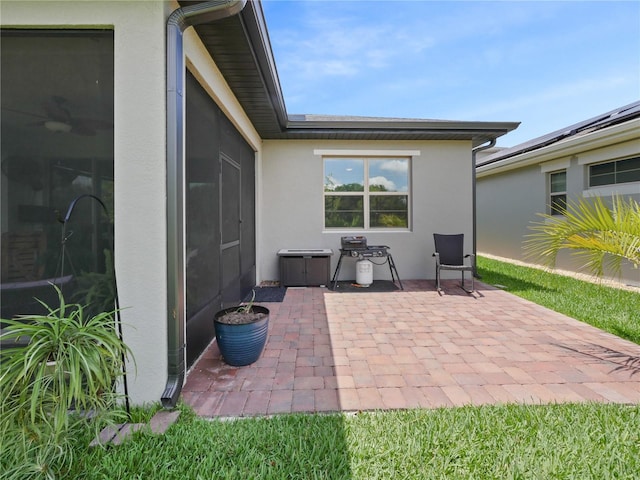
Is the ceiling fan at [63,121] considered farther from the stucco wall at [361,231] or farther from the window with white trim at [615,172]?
the window with white trim at [615,172]

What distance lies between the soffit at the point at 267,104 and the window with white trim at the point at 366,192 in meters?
0.59

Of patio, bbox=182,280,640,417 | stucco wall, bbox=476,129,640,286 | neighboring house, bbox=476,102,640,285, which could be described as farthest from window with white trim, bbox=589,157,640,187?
patio, bbox=182,280,640,417

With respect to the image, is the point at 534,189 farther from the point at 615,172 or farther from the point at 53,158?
the point at 53,158

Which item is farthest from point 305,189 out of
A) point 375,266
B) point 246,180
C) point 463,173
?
point 463,173

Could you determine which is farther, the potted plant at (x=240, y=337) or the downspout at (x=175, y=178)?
the potted plant at (x=240, y=337)

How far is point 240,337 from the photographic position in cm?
269

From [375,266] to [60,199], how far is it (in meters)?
5.35

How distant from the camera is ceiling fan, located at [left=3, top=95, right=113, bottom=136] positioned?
214 centimetres

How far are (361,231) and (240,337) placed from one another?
170 inches

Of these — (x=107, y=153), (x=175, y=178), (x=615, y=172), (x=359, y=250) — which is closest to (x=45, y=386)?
(x=175, y=178)

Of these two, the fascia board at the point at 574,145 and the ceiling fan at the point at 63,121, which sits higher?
the fascia board at the point at 574,145

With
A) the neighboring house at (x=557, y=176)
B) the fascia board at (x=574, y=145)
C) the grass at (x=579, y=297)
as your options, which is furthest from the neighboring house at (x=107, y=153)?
the neighboring house at (x=557, y=176)

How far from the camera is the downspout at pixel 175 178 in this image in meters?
2.11

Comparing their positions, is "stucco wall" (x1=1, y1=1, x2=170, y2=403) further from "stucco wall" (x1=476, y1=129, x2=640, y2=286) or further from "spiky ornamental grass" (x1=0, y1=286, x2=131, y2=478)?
"stucco wall" (x1=476, y1=129, x2=640, y2=286)
